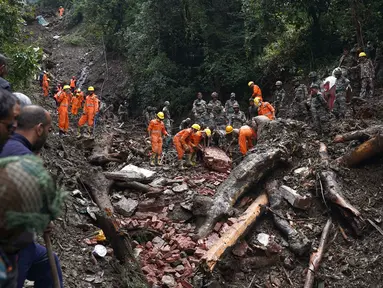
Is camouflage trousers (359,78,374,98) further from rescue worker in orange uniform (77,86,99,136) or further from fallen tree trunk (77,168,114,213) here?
rescue worker in orange uniform (77,86,99,136)

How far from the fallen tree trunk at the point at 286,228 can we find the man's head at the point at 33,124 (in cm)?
441

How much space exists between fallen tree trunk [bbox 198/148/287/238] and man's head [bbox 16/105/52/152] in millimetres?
4152

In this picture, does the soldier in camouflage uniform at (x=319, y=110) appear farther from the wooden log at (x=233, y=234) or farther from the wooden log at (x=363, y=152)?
the wooden log at (x=233, y=234)

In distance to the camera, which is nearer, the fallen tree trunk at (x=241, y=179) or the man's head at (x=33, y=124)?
the man's head at (x=33, y=124)

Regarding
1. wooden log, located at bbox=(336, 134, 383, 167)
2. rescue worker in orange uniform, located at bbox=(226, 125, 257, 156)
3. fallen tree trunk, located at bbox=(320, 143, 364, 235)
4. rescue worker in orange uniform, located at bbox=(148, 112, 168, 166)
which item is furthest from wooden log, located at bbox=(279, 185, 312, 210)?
rescue worker in orange uniform, located at bbox=(148, 112, 168, 166)

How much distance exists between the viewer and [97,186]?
748 cm

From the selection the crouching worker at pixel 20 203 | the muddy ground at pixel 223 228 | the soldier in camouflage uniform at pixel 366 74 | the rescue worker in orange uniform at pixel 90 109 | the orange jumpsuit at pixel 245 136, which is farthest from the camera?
the rescue worker in orange uniform at pixel 90 109

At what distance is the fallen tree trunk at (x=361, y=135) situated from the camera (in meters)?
6.98

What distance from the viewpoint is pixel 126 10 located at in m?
24.4

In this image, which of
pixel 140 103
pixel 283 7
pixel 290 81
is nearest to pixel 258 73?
pixel 290 81

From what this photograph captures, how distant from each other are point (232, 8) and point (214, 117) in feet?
27.9

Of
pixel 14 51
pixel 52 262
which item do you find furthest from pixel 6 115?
pixel 14 51

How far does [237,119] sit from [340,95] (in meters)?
3.78

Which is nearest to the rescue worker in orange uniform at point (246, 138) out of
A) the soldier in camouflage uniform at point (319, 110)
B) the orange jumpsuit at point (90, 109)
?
the soldier in camouflage uniform at point (319, 110)
